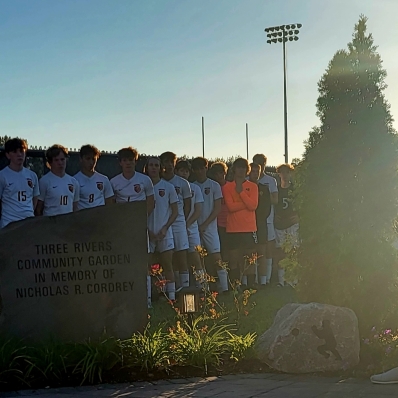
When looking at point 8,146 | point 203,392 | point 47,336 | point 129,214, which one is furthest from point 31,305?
point 8,146

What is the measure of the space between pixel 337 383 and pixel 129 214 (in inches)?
91.5

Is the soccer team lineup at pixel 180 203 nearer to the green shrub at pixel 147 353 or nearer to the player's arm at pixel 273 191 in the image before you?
the player's arm at pixel 273 191

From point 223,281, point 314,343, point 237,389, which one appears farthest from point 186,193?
point 237,389

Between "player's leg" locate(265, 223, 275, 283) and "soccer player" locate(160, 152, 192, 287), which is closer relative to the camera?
"soccer player" locate(160, 152, 192, 287)

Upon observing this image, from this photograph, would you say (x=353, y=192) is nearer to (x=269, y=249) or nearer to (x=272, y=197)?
(x=272, y=197)

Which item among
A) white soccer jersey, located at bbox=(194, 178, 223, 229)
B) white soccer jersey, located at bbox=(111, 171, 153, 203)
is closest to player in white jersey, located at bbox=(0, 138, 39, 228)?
white soccer jersey, located at bbox=(111, 171, 153, 203)

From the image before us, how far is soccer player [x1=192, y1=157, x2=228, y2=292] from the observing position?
34.3 ft

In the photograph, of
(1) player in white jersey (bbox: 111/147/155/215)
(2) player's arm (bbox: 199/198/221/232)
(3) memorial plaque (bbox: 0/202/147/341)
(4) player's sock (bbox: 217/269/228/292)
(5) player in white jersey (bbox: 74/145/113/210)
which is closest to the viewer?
(3) memorial plaque (bbox: 0/202/147/341)

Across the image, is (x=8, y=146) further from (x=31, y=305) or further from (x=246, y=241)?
(x=246, y=241)

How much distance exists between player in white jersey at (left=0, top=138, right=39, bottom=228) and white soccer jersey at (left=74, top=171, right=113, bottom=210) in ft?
2.48

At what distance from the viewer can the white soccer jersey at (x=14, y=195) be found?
786 centimetres

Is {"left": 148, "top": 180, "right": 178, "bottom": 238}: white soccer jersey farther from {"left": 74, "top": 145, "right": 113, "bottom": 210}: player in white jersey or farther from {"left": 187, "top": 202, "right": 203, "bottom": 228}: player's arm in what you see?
{"left": 74, "top": 145, "right": 113, "bottom": 210}: player in white jersey

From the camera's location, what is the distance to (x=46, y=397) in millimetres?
4805

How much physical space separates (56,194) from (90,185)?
0.49m
